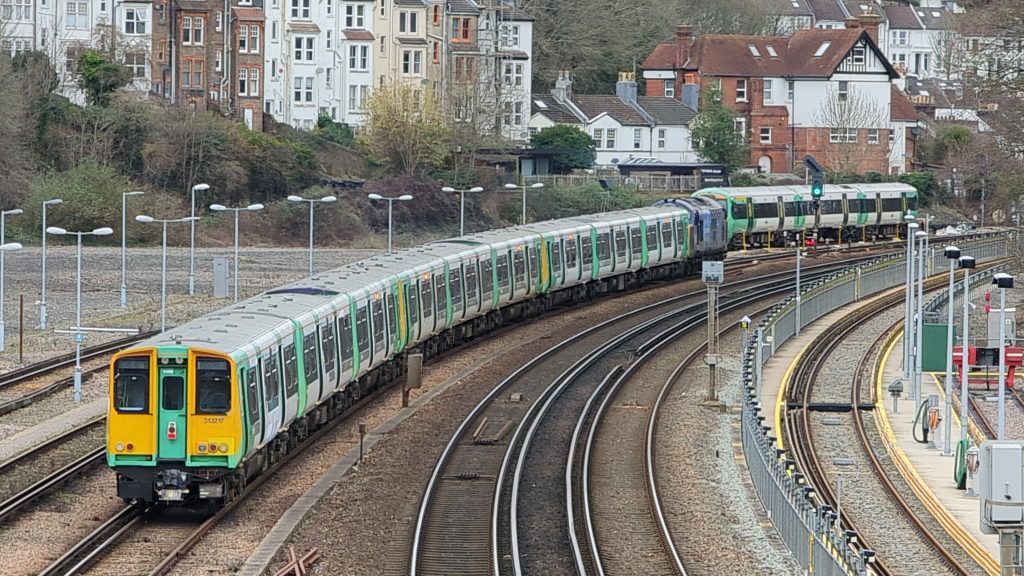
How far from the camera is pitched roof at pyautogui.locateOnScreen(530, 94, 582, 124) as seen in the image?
4213 inches

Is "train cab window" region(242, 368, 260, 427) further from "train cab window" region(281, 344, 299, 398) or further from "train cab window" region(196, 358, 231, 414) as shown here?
"train cab window" region(281, 344, 299, 398)

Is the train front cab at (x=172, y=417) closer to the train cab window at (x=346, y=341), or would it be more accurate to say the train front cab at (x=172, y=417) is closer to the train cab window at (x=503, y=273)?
the train cab window at (x=346, y=341)

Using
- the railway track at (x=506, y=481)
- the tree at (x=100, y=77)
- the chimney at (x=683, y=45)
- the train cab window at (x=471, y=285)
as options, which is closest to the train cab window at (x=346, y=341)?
the railway track at (x=506, y=481)

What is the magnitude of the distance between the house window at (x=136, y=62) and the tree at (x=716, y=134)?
32.7m

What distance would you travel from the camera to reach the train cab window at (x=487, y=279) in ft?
163

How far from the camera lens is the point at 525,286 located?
5375 centimetres

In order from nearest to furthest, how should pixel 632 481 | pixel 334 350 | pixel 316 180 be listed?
pixel 632 481 < pixel 334 350 < pixel 316 180

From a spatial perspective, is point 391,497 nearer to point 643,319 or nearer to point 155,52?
point 643,319

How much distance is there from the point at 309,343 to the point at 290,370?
1682mm

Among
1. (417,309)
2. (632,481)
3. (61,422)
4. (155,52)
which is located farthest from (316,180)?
(632,481)

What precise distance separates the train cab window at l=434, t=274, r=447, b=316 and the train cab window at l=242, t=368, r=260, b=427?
1714 cm

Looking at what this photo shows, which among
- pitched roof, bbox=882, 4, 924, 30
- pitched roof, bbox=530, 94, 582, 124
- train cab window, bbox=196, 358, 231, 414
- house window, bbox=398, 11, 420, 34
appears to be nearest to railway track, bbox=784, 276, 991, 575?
train cab window, bbox=196, 358, 231, 414

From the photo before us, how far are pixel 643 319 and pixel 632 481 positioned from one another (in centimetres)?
2467

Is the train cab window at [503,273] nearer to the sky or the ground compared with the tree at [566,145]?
nearer to the ground
